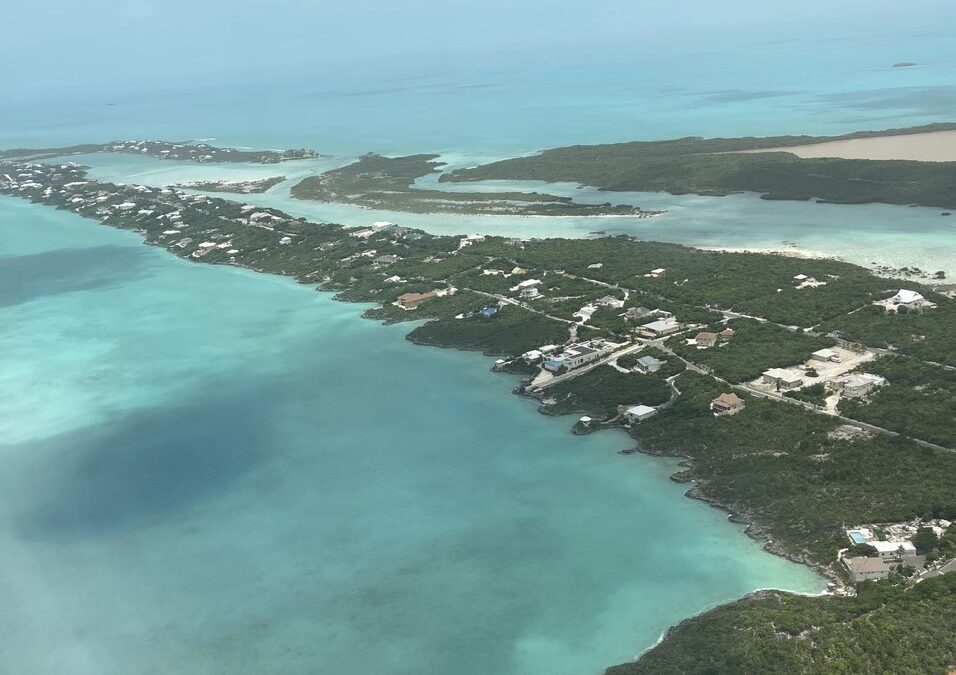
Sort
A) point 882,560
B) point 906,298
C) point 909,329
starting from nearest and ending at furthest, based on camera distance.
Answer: point 882,560 → point 909,329 → point 906,298

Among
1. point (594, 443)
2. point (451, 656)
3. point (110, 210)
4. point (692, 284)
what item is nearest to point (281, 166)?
point (110, 210)

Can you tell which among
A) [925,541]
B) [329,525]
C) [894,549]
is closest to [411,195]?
[329,525]

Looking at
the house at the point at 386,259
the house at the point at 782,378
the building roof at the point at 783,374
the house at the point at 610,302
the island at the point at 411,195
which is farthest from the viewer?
the island at the point at 411,195

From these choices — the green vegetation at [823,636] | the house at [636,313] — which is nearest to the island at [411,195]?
the house at [636,313]

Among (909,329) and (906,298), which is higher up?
(906,298)

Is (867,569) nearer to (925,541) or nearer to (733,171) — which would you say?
(925,541)

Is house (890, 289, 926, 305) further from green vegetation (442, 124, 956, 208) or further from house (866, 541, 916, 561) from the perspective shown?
green vegetation (442, 124, 956, 208)

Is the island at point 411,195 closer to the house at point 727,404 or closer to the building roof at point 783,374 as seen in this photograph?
the building roof at point 783,374
